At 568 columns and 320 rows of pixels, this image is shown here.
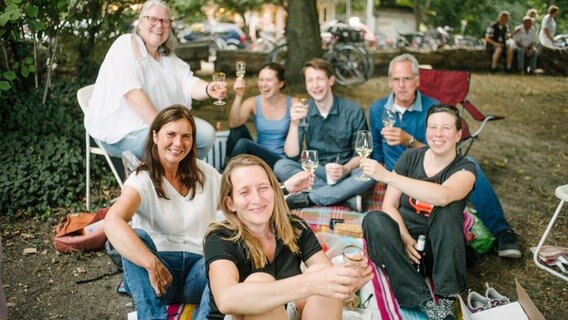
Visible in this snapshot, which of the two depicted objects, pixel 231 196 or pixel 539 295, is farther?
pixel 539 295

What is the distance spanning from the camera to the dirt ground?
3316 millimetres

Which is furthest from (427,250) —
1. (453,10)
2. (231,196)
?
(453,10)

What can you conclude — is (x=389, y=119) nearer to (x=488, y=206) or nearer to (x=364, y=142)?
(x=364, y=142)

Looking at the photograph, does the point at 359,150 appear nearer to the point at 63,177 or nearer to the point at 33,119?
the point at 63,177

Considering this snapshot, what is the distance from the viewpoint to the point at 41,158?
4887mm

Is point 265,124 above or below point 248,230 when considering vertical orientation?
above

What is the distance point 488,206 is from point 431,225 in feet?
3.86

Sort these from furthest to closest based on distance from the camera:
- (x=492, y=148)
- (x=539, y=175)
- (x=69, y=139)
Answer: (x=492, y=148) < (x=539, y=175) < (x=69, y=139)

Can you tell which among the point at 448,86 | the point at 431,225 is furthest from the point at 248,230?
the point at 448,86

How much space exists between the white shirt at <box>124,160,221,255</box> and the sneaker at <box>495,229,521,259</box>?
2.21 metres

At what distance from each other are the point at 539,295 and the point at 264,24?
1161 inches

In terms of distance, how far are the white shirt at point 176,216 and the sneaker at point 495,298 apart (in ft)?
5.67

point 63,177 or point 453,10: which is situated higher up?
point 453,10

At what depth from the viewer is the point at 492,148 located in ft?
22.1
